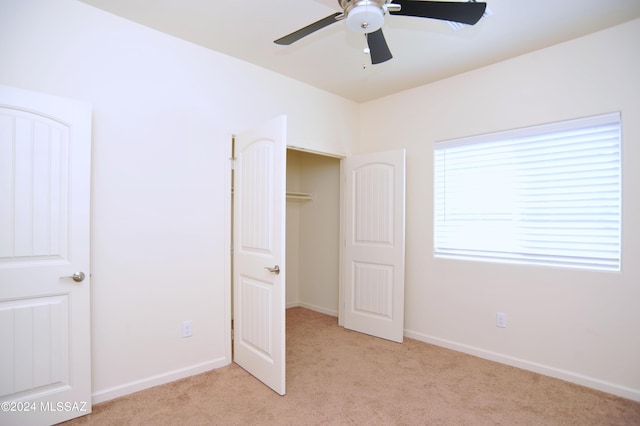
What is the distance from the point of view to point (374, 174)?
369cm

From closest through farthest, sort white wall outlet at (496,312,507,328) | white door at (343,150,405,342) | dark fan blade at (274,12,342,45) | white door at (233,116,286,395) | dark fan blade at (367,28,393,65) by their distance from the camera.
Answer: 1. dark fan blade at (274,12,342,45)
2. dark fan blade at (367,28,393,65)
3. white door at (233,116,286,395)
4. white wall outlet at (496,312,507,328)
5. white door at (343,150,405,342)

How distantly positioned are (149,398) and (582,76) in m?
4.04

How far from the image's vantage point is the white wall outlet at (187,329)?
2.65 m

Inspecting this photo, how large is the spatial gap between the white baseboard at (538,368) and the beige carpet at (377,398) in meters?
0.06

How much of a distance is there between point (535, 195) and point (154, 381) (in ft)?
11.2

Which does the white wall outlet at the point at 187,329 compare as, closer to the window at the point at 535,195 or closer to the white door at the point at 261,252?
the white door at the point at 261,252

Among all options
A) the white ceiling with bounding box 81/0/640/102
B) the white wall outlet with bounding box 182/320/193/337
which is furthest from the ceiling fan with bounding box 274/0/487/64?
the white wall outlet with bounding box 182/320/193/337

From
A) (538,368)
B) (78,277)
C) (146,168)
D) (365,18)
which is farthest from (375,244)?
(78,277)

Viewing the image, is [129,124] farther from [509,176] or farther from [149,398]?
[509,176]

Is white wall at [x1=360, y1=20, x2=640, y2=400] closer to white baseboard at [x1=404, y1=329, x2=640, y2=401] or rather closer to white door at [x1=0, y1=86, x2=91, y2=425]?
white baseboard at [x1=404, y1=329, x2=640, y2=401]

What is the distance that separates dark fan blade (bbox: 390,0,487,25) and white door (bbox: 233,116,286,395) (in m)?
1.07

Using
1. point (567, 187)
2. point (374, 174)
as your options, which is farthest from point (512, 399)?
point (374, 174)

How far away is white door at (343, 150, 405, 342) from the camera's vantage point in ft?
11.4

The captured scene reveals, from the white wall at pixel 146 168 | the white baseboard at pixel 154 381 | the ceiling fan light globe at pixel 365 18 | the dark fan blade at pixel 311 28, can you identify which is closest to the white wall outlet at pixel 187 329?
the white wall at pixel 146 168
